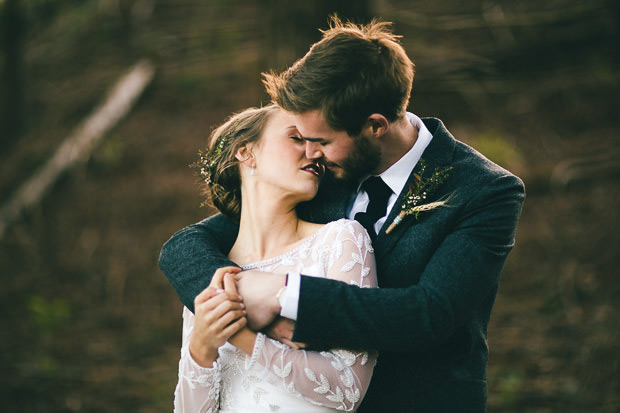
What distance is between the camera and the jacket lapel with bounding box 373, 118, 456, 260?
7.57ft

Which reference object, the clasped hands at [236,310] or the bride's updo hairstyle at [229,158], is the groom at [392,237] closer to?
the clasped hands at [236,310]

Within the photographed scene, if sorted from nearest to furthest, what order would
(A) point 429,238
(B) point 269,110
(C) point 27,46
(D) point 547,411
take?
(A) point 429,238
(B) point 269,110
(D) point 547,411
(C) point 27,46

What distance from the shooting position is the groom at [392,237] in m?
1.98

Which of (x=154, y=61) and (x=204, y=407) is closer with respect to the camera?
(x=204, y=407)

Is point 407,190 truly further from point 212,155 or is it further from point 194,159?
point 194,159

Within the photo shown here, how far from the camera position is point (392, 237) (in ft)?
7.61

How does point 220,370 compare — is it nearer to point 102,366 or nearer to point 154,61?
point 102,366

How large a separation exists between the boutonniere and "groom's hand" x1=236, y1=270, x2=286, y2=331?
51 cm

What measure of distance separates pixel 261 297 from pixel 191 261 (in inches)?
14.8

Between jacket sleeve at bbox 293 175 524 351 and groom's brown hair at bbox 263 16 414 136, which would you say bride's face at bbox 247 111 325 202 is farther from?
jacket sleeve at bbox 293 175 524 351

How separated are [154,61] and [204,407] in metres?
6.88

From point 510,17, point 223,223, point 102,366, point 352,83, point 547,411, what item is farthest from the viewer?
point 510,17

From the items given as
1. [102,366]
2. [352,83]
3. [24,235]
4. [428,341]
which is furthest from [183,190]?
[428,341]

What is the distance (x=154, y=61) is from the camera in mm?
8367
